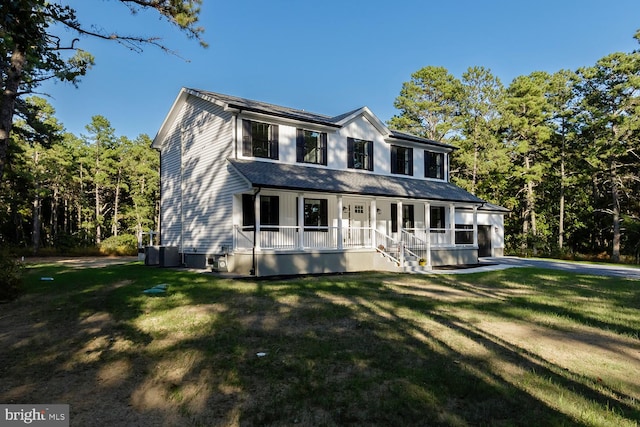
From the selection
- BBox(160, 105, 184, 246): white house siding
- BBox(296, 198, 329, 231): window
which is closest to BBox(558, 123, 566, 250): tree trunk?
BBox(296, 198, 329, 231): window

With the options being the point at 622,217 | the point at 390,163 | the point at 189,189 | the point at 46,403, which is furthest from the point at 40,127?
the point at 622,217

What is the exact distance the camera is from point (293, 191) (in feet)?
48.9

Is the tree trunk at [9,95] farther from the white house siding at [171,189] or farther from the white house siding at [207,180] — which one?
the white house siding at [171,189]

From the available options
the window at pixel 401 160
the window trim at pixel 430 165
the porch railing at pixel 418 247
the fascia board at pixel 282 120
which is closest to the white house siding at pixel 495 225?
the window trim at pixel 430 165

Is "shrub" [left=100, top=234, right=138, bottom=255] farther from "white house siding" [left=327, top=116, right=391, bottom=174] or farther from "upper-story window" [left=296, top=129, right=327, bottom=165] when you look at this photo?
"white house siding" [left=327, top=116, right=391, bottom=174]

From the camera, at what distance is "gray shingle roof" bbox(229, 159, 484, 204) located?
580 inches

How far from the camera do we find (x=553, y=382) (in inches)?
176

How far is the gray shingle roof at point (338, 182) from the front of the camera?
48.3 ft

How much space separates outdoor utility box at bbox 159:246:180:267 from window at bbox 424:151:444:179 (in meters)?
14.6

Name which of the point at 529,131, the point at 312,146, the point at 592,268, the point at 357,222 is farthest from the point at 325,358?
the point at 529,131

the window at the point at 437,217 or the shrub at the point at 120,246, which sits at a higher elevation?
the window at the point at 437,217

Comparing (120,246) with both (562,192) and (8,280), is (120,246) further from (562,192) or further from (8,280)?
(562,192)

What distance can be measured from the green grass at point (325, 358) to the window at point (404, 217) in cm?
1124

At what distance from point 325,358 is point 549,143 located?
3536 cm
